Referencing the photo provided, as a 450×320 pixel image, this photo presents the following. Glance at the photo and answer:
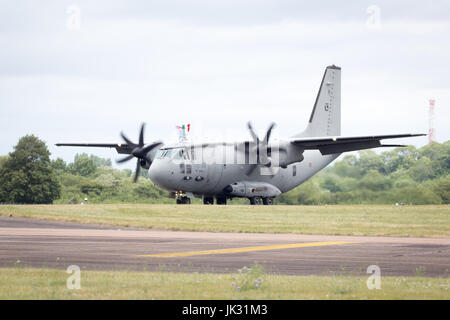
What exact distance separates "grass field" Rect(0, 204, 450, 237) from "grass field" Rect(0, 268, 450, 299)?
15.0 metres

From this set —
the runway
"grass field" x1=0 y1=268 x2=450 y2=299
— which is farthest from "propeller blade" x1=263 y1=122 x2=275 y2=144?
"grass field" x1=0 y1=268 x2=450 y2=299

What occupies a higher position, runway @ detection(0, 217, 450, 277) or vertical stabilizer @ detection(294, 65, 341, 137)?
vertical stabilizer @ detection(294, 65, 341, 137)

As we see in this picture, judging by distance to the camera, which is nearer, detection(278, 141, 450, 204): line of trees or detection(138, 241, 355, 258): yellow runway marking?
detection(138, 241, 355, 258): yellow runway marking

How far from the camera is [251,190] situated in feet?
173

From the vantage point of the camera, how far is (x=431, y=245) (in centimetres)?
2302

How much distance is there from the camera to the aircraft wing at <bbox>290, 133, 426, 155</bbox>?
46.8 metres

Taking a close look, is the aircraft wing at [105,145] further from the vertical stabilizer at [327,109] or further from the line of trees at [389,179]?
the line of trees at [389,179]

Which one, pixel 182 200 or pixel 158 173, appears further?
pixel 182 200

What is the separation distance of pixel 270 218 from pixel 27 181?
37105mm

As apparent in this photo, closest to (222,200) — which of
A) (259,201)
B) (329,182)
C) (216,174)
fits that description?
(259,201)

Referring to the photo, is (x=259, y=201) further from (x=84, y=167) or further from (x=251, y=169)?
(x=84, y=167)

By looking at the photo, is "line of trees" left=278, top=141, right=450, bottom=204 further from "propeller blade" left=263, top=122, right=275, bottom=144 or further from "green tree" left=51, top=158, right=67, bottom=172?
"green tree" left=51, top=158, right=67, bottom=172

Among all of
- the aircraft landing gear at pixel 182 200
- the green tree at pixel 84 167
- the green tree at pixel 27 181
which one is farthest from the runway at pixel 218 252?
the green tree at pixel 84 167
